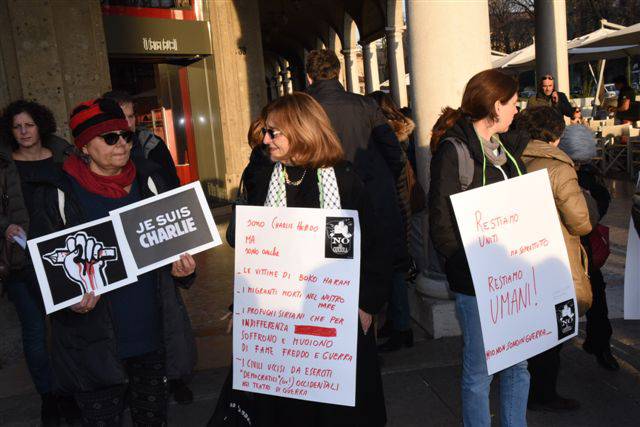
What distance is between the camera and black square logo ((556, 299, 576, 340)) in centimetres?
278

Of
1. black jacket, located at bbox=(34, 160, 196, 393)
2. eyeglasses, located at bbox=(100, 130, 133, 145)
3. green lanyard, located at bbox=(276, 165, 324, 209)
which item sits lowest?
black jacket, located at bbox=(34, 160, 196, 393)

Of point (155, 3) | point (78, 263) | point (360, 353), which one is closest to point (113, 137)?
point (78, 263)

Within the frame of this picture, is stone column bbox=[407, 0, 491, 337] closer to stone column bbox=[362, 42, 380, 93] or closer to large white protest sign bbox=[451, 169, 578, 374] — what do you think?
large white protest sign bbox=[451, 169, 578, 374]

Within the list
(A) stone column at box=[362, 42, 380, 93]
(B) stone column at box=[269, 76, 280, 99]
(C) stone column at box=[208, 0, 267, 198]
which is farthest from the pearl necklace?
(B) stone column at box=[269, 76, 280, 99]

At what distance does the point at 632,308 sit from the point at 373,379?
4.92 ft

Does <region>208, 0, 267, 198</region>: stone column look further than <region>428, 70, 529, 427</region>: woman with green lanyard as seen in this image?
Yes

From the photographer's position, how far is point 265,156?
3066mm

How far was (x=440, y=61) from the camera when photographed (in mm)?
4438

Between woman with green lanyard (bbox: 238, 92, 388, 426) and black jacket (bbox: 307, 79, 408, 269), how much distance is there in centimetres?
137

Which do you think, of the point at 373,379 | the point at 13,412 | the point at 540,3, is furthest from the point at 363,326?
the point at 540,3

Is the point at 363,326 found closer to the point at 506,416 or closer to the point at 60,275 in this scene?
the point at 506,416

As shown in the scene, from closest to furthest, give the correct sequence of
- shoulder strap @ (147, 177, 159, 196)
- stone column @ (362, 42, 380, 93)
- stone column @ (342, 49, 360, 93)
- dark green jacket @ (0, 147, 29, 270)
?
shoulder strap @ (147, 177, 159, 196)
dark green jacket @ (0, 147, 29, 270)
stone column @ (362, 42, 380, 93)
stone column @ (342, 49, 360, 93)

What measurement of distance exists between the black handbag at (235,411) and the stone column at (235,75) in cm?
878

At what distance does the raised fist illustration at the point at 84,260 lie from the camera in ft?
8.16
